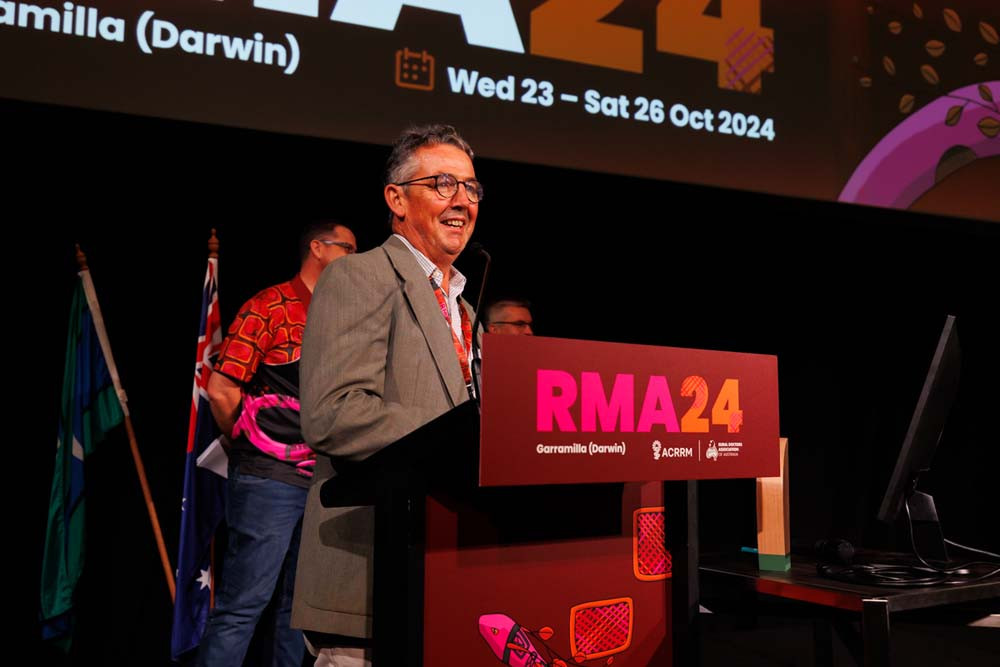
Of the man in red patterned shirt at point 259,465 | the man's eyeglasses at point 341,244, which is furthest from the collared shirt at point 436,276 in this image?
the man's eyeglasses at point 341,244

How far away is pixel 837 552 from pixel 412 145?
1101 millimetres

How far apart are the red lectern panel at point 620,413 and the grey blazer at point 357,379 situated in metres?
0.19

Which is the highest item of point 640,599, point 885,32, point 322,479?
point 885,32

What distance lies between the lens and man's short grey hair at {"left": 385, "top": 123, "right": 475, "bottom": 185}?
1414 millimetres

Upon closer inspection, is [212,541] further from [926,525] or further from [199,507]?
[926,525]

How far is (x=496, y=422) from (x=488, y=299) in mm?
2781

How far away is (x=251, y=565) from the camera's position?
263 centimetres

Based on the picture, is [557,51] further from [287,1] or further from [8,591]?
[8,591]

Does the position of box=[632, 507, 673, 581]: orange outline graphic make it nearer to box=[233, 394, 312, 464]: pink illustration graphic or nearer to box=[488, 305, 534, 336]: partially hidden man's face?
box=[233, 394, 312, 464]: pink illustration graphic

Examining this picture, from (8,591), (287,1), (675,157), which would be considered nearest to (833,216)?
(675,157)

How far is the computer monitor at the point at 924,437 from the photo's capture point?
148 centimetres

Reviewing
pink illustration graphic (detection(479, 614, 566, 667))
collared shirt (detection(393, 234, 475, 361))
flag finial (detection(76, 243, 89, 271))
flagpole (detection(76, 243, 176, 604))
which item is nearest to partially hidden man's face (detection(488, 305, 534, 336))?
flagpole (detection(76, 243, 176, 604))

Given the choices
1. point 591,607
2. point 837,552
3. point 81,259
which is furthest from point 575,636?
point 81,259

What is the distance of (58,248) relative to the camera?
10.8 feet
